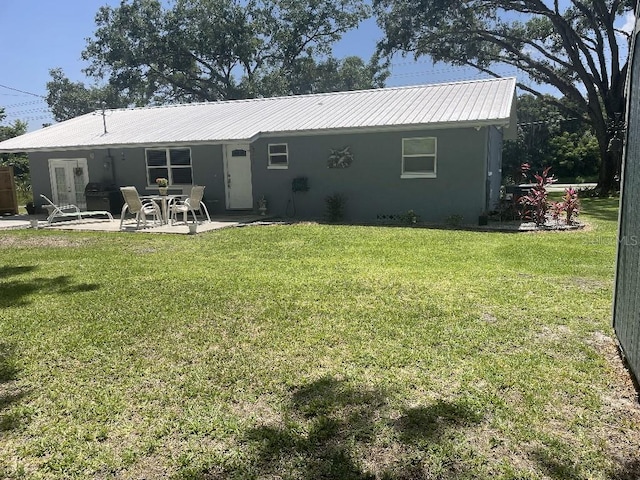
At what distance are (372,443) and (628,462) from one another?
52.5 inches

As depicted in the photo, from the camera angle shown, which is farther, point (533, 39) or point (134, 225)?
point (533, 39)

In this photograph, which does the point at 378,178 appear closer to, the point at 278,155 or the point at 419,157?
the point at 419,157

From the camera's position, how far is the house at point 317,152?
41.5ft

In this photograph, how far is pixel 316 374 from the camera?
144 inches

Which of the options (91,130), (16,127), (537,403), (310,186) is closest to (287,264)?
(537,403)

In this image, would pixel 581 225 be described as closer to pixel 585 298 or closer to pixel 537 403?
pixel 585 298

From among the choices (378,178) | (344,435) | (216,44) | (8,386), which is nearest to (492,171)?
(378,178)

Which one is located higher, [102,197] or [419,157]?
[419,157]

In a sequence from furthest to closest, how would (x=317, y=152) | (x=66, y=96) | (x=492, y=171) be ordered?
(x=66, y=96) < (x=492, y=171) < (x=317, y=152)

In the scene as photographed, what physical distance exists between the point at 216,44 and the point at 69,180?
64.1 feet

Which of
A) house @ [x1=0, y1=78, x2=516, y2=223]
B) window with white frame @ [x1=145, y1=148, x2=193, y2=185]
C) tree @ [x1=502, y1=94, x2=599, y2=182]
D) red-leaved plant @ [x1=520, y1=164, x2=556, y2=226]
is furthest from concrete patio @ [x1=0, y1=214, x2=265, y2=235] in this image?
tree @ [x1=502, y1=94, x2=599, y2=182]

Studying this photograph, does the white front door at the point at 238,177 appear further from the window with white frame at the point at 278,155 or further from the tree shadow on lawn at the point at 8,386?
the tree shadow on lawn at the point at 8,386

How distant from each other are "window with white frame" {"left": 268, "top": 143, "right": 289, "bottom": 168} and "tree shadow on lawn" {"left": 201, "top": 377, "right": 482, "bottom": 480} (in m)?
11.7

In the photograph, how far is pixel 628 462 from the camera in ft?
8.46
